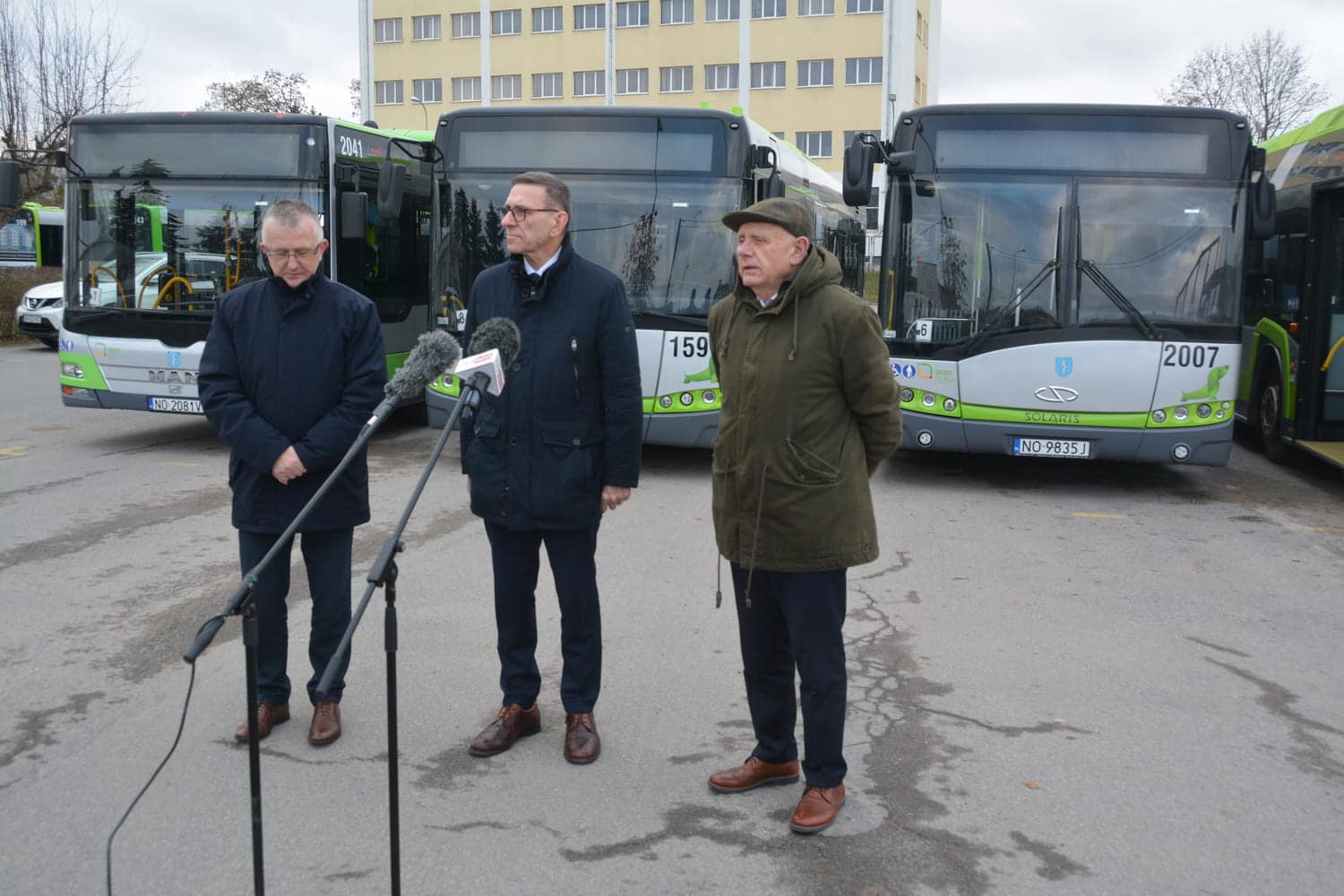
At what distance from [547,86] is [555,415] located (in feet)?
236

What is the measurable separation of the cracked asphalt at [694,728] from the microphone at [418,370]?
4.33 ft

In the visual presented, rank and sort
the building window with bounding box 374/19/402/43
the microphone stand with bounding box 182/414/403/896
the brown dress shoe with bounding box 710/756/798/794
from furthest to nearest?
the building window with bounding box 374/19/402/43, the brown dress shoe with bounding box 710/756/798/794, the microphone stand with bounding box 182/414/403/896

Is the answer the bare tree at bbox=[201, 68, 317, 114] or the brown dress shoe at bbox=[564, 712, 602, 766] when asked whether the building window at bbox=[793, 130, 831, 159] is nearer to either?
the bare tree at bbox=[201, 68, 317, 114]

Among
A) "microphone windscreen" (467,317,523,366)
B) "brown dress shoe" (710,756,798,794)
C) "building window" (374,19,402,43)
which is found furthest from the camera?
"building window" (374,19,402,43)

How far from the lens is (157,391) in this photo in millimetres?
11359

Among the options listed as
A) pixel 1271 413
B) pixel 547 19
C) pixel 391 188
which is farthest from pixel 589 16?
pixel 391 188

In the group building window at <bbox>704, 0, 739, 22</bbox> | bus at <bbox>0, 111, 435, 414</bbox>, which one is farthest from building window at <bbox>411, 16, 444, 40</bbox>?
bus at <bbox>0, 111, 435, 414</bbox>

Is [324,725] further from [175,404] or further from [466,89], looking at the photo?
[466,89]

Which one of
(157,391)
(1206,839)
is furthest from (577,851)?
(157,391)

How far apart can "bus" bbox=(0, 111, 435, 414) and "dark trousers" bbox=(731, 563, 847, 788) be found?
8181 mm

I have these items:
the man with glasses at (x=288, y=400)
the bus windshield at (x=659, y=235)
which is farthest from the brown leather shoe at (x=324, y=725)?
the bus windshield at (x=659, y=235)

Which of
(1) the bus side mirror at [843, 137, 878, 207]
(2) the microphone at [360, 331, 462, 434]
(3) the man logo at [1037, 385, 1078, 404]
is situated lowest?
(3) the man logo at [1037, 385, 1078, 404]

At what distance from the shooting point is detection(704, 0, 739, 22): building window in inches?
2692

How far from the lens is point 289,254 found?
4.37 m
